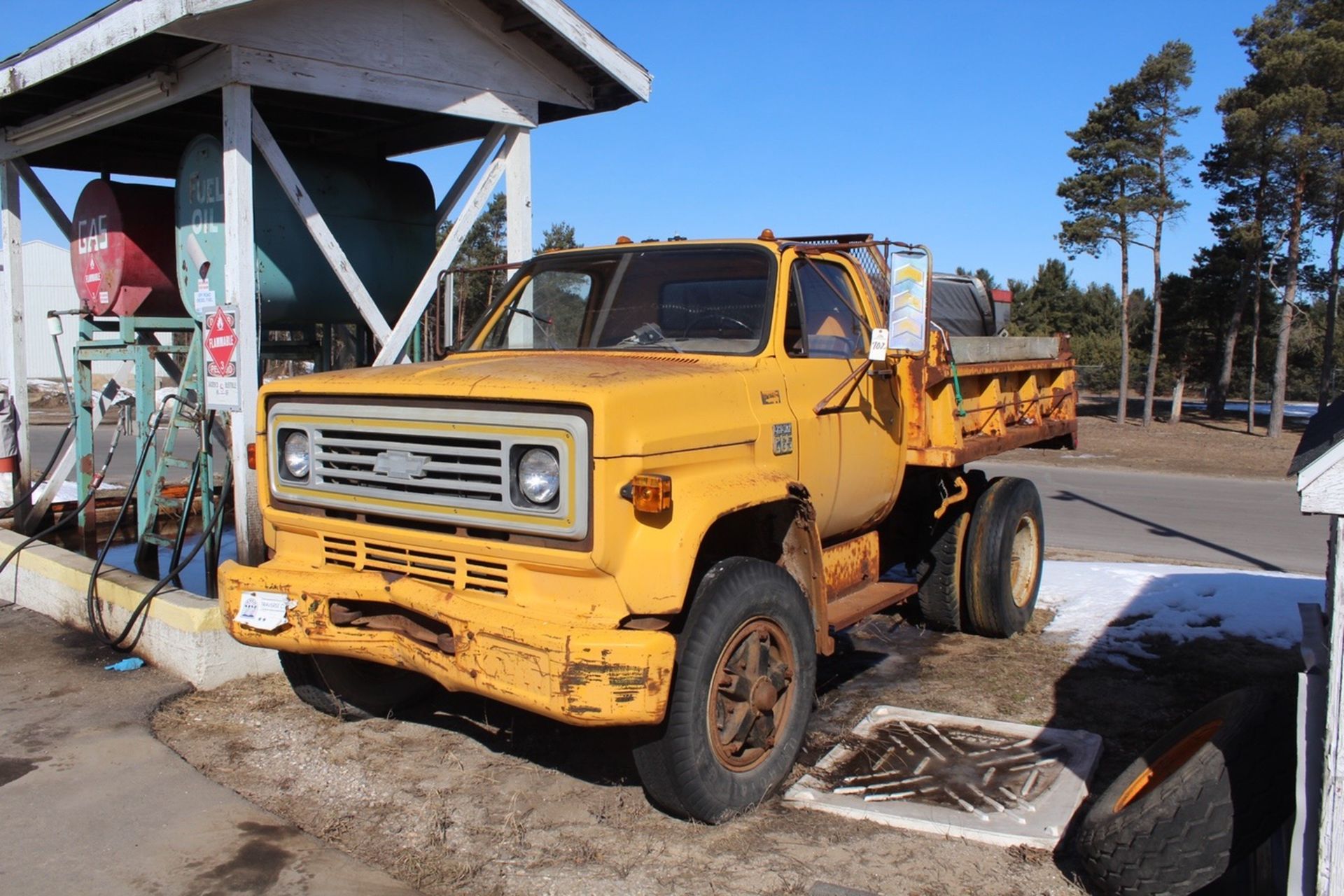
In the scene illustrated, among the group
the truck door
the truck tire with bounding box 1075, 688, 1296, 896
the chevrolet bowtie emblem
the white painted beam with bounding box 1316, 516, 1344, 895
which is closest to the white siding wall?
the truck door

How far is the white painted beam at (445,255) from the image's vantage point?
22.4 ft

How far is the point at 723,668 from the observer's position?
4004mm

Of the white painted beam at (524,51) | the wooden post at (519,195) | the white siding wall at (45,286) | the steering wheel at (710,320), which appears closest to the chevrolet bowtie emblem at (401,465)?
the steering wheel at (710,320)

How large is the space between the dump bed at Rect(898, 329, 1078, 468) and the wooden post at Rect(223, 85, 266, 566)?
356 centimetres

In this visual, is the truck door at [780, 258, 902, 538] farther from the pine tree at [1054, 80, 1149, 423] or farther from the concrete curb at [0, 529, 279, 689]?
the pine tree at [1054, 80, 1149, 423]

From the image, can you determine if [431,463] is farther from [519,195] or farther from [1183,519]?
[1183,519]

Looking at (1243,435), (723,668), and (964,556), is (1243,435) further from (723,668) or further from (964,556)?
(723,668)

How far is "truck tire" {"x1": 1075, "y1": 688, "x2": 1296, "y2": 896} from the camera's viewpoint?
3.39 meters

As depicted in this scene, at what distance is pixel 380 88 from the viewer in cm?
664

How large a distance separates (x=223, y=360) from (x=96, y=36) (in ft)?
6.29

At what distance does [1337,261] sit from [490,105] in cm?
2770

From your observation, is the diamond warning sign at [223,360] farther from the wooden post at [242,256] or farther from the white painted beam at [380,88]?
the white painted beam at [380,88]

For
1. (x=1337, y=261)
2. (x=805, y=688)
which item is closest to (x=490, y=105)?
(x=805, y=688)

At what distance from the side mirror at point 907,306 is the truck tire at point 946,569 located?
8.25 ft
